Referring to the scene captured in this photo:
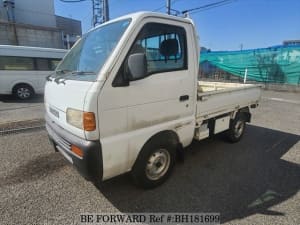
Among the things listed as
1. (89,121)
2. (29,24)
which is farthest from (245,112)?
(29,24)

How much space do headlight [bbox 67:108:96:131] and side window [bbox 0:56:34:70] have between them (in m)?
8.10

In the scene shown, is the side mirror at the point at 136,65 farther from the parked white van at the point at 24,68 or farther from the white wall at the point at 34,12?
the white wall at the point at 34,12

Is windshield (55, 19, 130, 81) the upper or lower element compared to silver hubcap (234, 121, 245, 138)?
upper

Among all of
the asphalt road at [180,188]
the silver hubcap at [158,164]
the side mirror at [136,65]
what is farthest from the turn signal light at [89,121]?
the asphalt road at [180,188]

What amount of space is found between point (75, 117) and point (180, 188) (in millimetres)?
1691

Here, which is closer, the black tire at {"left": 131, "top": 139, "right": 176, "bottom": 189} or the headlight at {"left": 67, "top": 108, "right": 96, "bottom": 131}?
the headlight at {"left": 67, "top": 108, "right": 96, "bottom": 131}

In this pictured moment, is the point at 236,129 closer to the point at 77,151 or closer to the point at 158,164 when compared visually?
the point at 158,164

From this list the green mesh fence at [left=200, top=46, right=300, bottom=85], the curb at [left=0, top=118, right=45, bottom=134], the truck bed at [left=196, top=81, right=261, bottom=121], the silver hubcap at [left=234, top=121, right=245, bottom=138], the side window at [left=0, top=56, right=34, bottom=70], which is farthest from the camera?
the green mesh fence at [left=200, top=46, right=300, bottom=85]

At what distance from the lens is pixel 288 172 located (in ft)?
9.96

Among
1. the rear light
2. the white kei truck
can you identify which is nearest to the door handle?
the white kei truck

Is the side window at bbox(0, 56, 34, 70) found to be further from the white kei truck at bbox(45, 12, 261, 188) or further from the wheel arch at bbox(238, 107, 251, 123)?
the wheel arch at bbox(238, 107, 251, 123)

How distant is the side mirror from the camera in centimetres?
184

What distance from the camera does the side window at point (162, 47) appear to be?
2197 millimetres

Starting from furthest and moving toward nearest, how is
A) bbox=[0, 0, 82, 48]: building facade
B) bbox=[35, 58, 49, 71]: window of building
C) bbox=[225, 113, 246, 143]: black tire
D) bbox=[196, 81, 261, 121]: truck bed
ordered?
bbox=[0, 0, 82, 48]: building facade
bbox=[35, 58, 49, 71]: window of building
bbox=[225, 113, 246, 143]: black tire
bbox=[196, 81, 261, 121]: truck bed
